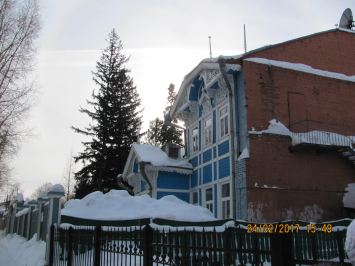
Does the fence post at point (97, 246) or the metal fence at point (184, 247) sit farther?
the fence post at point (97, 246)

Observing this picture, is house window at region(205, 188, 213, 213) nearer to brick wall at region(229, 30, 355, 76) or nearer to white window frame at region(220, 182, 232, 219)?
white window frame at region(220, 182, 232, 219)

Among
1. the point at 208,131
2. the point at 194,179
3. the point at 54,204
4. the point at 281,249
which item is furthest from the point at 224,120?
the point at 281,249

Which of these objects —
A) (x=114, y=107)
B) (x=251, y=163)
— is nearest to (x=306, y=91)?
(x=251, y=163)

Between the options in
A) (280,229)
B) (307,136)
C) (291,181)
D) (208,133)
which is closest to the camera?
(280,229)

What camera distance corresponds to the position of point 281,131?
1306 centimetres

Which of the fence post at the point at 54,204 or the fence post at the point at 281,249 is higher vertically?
the fence post at the point at 54,204

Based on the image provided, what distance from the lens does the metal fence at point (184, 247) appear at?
338 centimetres

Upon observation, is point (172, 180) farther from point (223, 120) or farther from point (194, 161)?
point (223, 120)

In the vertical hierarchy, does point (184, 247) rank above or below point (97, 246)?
above

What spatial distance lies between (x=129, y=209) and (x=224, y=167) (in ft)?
16.1

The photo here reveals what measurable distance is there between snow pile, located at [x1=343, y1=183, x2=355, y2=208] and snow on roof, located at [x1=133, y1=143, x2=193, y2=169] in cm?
729

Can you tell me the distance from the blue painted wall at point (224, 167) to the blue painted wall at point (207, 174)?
1024 millimetres

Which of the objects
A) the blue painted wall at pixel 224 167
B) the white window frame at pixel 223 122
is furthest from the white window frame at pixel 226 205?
the white window frame at pixel 223 122

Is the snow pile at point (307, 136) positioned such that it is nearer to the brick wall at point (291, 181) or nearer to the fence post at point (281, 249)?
the brick wall at point (291, 181)
